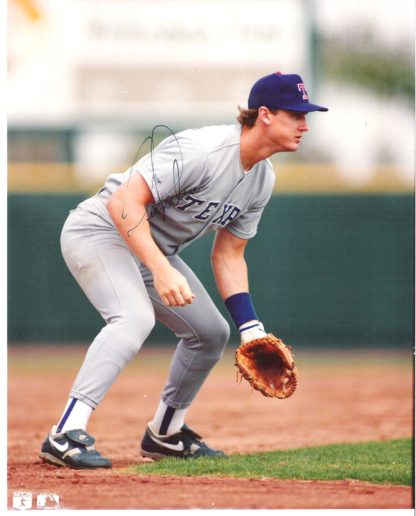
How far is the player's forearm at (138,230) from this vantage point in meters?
3.23

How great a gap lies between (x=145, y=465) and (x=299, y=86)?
4.79 ft

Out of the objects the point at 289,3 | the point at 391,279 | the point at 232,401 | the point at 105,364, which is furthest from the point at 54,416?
the point at 289,3

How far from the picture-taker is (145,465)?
3.67m

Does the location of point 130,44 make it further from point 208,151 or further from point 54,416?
point 208,151

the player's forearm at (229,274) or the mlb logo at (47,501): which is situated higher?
the player's forearm at (229,274)

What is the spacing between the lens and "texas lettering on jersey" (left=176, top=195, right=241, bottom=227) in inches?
137

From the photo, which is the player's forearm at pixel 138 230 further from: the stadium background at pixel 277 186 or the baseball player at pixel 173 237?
the stadium background at pixel 277 186

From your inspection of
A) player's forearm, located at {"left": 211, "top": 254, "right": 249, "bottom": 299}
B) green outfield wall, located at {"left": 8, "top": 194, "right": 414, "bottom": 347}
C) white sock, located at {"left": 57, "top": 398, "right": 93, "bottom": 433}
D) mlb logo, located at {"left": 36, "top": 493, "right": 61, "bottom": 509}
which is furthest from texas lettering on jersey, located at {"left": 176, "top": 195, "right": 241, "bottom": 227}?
green outfield wall, located at {"left": 8, "top": 194, "right": 414, "bottom": 347}

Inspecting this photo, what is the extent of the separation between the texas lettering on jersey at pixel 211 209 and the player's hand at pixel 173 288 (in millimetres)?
403

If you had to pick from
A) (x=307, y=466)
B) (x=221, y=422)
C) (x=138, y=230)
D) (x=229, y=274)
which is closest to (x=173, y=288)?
(x=138, y=230)

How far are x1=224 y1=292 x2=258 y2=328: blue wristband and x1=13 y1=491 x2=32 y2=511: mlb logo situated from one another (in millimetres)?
957

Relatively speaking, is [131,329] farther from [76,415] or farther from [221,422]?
[221,422]

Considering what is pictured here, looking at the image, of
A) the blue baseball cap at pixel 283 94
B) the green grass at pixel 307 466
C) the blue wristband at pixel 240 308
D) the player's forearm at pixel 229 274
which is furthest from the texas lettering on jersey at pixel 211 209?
the green grass at pixel 307 466
